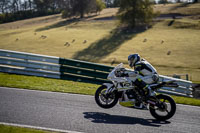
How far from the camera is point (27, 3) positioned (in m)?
124

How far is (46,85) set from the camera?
9992 millimetres

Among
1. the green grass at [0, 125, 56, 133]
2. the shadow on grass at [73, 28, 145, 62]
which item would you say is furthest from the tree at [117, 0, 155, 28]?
the green grass at [0, 125, 56, 133]

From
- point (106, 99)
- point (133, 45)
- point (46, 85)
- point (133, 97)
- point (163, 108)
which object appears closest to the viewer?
point (163, 108)

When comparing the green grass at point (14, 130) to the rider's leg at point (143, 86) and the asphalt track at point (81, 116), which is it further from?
the rider's leg at point (143, 86)

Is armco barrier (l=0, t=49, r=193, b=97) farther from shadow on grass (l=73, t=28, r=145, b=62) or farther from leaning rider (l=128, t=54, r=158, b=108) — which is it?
shadow on grass (l=73, t=28, r=145, b=62)

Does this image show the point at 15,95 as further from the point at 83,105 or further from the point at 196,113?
the point at 196,113

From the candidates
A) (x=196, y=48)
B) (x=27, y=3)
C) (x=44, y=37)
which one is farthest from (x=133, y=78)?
(x=27, y=3)

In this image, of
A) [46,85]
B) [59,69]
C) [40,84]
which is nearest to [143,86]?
[46,85]

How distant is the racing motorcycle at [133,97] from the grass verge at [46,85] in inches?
84.4

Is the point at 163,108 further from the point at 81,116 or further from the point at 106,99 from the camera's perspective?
the point at 81,116

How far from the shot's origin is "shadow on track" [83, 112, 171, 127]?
606cm

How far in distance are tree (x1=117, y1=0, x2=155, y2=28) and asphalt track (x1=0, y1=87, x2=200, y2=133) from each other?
1728 inches

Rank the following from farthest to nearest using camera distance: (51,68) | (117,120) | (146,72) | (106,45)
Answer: (106,45) → (51,68) → (146,72) → (117,120)

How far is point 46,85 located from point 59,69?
188cm
